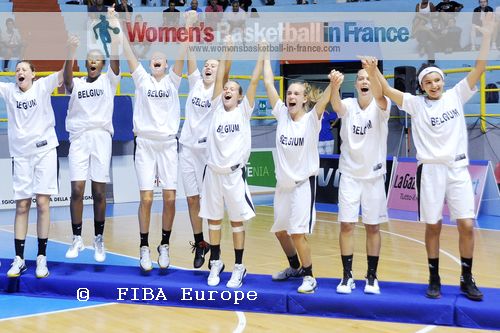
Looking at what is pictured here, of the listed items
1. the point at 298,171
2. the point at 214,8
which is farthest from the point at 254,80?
the point at 214,8

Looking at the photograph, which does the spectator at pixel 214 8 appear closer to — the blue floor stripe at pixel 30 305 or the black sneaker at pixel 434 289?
the blue floor stripe at pixel 30 305

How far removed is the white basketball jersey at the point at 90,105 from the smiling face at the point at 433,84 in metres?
3.24

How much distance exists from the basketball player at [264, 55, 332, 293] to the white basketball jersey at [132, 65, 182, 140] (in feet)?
4.20

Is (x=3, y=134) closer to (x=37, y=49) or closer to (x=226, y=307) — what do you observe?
(x=37, y=49)

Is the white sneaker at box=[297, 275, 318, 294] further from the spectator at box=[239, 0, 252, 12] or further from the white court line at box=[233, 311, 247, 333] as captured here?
the spectator at box=[239, 0, 252, 12]

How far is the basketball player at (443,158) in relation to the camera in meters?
6.14

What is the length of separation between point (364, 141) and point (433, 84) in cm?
77

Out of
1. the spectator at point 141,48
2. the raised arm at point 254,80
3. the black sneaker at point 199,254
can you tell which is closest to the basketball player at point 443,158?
the raised arm at point 254,80

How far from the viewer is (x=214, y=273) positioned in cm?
694

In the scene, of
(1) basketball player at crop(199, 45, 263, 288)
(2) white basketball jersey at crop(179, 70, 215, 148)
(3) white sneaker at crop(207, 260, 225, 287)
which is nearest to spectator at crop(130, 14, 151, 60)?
(2) white basketball jersey at crop(179, 70, 215, 148)

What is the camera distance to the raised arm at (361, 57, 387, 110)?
6258 millimetres

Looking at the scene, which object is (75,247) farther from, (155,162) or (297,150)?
(297,150)

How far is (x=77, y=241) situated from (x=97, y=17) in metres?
10.8

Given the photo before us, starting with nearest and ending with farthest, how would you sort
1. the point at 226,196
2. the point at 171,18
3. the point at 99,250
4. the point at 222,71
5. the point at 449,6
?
the point at 226,196
the point at 222,71
the point at 99,250
the point at 449,6
the point at 171,18
